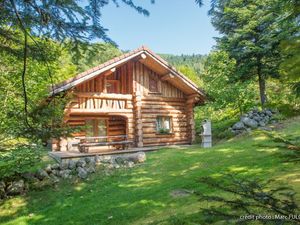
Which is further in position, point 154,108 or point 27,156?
point 154,108

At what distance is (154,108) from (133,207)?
11452mm

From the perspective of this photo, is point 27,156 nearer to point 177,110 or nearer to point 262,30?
point 177,110

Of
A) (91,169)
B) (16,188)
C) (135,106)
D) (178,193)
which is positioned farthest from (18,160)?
(135,106)

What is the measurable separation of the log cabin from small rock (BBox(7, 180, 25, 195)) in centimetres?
523

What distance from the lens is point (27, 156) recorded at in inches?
387

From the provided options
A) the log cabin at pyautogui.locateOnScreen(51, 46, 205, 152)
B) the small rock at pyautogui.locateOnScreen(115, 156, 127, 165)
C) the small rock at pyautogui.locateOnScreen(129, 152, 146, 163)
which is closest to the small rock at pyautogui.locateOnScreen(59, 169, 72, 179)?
the small rock at pyautogui.locateOnScreen(115, 156, 127, 165)

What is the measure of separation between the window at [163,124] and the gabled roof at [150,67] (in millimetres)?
2354

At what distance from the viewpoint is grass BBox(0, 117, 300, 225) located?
7180mm

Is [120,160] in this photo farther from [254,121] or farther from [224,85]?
[224,85]

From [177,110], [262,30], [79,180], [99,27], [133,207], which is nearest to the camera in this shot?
[99,27]

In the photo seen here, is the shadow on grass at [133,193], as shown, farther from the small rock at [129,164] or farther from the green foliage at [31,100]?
the green foliage at [31,100]

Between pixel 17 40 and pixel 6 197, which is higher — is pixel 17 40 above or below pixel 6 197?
above

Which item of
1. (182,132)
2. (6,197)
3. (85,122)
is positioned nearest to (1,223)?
(6,197)

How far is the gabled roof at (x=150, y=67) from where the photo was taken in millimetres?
14963
